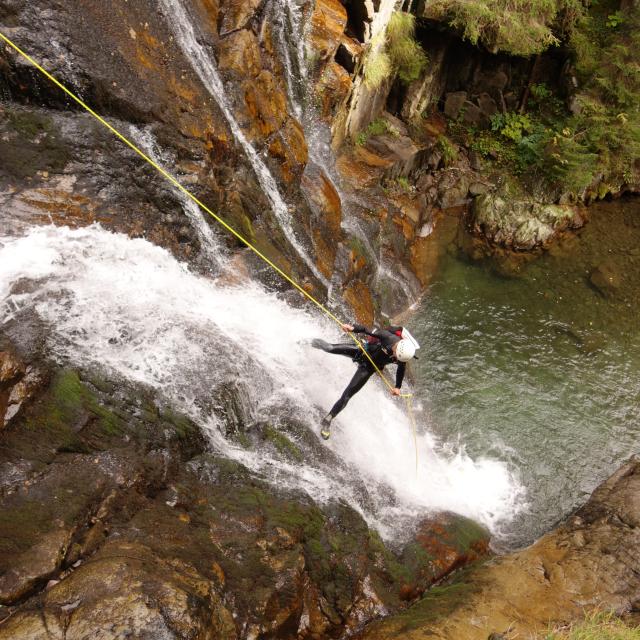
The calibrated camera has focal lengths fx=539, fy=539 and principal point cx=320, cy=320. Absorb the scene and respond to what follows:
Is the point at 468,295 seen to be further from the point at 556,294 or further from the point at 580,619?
the point at 580,619

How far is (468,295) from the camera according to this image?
39.0ft

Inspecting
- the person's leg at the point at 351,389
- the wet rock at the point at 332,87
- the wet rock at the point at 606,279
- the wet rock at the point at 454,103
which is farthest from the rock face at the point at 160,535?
the wet rock at the point at 454,103

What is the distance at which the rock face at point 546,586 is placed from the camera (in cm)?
508

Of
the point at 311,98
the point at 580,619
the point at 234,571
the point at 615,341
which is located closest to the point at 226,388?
the point at 234,571

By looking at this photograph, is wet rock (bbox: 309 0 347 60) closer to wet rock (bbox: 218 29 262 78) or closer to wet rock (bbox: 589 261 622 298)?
wet rock (bbox: 218 29 262 78)

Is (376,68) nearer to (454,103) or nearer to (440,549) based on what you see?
(454,103)

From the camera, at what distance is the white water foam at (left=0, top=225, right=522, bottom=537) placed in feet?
18.2

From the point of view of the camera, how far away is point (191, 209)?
7371 millimetres

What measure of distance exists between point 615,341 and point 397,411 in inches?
219

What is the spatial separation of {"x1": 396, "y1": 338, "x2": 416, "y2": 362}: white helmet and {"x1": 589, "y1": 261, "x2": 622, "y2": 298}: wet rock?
8110 millimetres

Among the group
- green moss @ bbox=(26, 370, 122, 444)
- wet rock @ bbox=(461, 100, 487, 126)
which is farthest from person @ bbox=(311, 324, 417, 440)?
wet rock @ bbox=(461, 100, 487, 126)

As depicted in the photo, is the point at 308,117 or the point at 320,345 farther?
the point at 308,117

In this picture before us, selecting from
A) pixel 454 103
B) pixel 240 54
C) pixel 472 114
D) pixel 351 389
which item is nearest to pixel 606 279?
pixel 472 114

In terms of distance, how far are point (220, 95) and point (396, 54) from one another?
615cm
